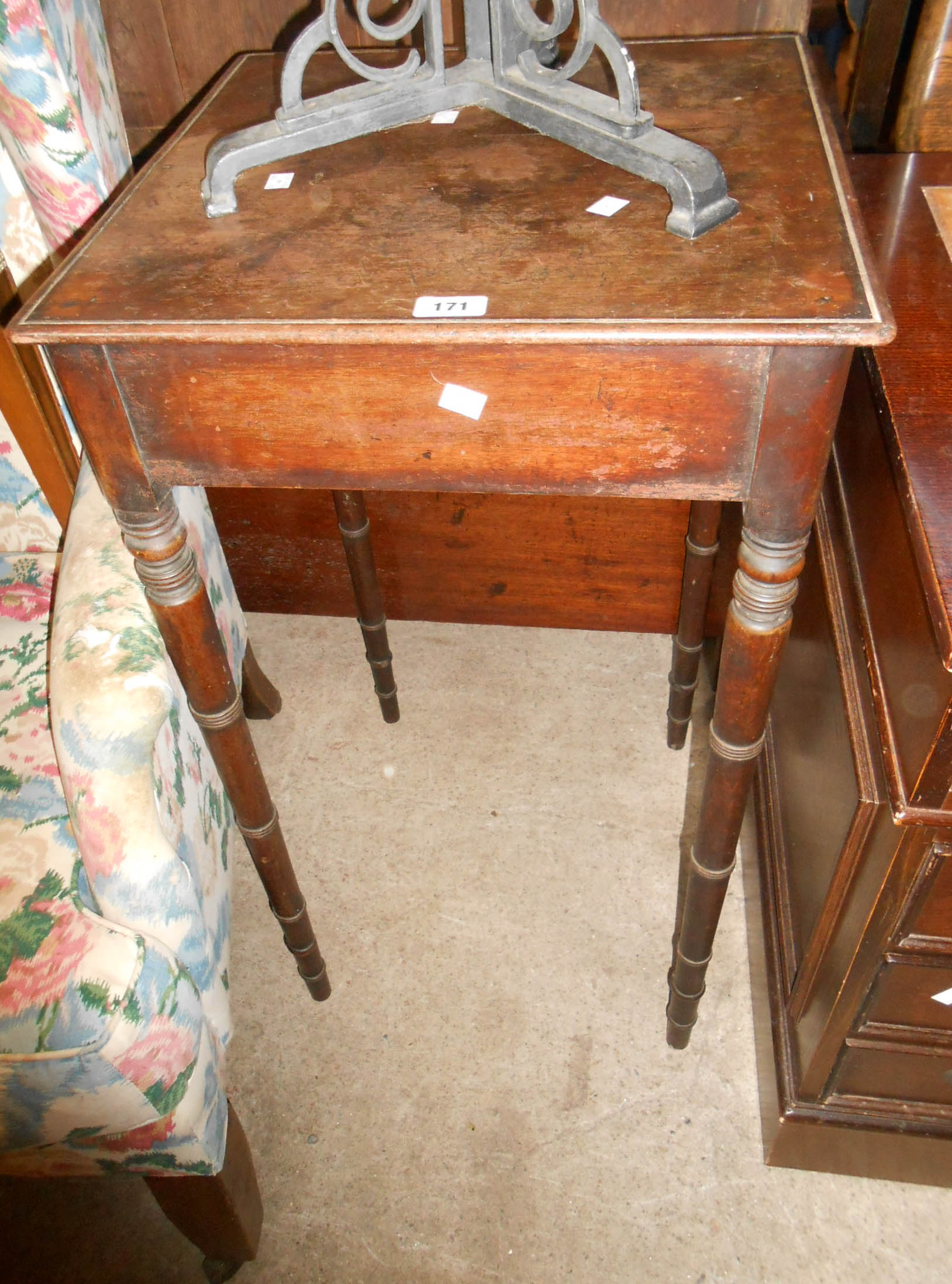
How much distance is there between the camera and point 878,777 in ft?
2.89

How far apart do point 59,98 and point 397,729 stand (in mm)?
1067

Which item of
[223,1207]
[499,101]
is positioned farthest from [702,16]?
[223,1207]

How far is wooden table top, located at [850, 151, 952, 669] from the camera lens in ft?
2.44

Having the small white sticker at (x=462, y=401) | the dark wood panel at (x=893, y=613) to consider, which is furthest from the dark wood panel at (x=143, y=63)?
the dark wood panel at (x=893, y=613)

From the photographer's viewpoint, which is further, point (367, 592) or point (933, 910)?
point (367, 592)

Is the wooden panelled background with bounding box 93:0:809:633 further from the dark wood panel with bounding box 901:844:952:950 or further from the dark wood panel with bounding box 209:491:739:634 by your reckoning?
the dark wood panel with bounding box 901:844:952:950

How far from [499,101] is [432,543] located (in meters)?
0.88

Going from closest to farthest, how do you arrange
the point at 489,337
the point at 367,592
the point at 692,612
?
the point at 489,337
the point at 692,612
the point at 367,592

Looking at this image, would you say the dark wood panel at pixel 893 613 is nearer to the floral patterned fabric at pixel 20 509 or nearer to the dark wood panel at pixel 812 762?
the dark wood panel at pixel 812 762

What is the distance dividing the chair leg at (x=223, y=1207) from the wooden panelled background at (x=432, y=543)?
3.25ft

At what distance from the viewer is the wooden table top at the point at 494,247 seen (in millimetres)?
706

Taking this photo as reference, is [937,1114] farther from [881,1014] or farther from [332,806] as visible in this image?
[332,806]

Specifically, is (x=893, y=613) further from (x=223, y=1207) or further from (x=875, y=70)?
(x=223, y=1207)

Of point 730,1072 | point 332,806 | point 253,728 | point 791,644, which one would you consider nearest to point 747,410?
point 791,644
